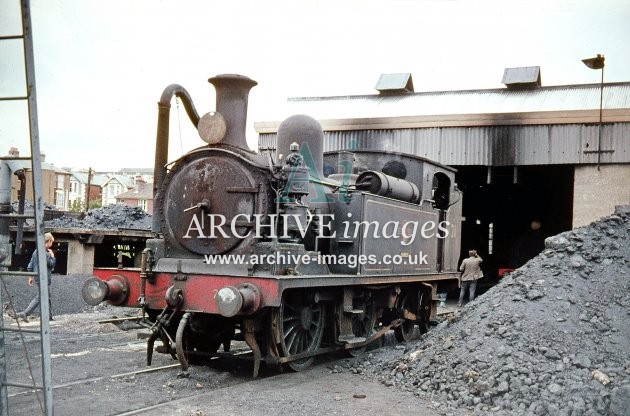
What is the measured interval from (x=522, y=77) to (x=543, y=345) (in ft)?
44.3

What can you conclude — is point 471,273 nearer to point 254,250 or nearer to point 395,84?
point 395,84

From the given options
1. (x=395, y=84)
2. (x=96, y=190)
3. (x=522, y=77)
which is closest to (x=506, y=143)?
(x=522, y=77)

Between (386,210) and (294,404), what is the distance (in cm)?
346

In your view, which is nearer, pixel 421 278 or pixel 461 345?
pixel 461 345

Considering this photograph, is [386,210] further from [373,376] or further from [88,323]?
[88,323]

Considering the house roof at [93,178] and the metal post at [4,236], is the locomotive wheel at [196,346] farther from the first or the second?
the house roof at [93,178]

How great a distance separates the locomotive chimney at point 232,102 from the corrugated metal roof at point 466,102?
961 centimetres

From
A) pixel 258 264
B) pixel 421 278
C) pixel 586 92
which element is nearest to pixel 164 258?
pixel 258 264

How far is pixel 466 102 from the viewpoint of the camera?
1766cm

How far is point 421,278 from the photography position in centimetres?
964

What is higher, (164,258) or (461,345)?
(164,258)

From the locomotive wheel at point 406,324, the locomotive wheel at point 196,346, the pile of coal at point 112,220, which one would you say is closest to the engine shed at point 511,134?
the locomotive wheel at point 406,324

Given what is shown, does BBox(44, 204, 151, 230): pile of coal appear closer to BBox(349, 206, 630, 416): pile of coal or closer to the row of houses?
BBox(349, 206, 630, 416): pile of coal

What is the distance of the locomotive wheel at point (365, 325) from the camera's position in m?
8.52
